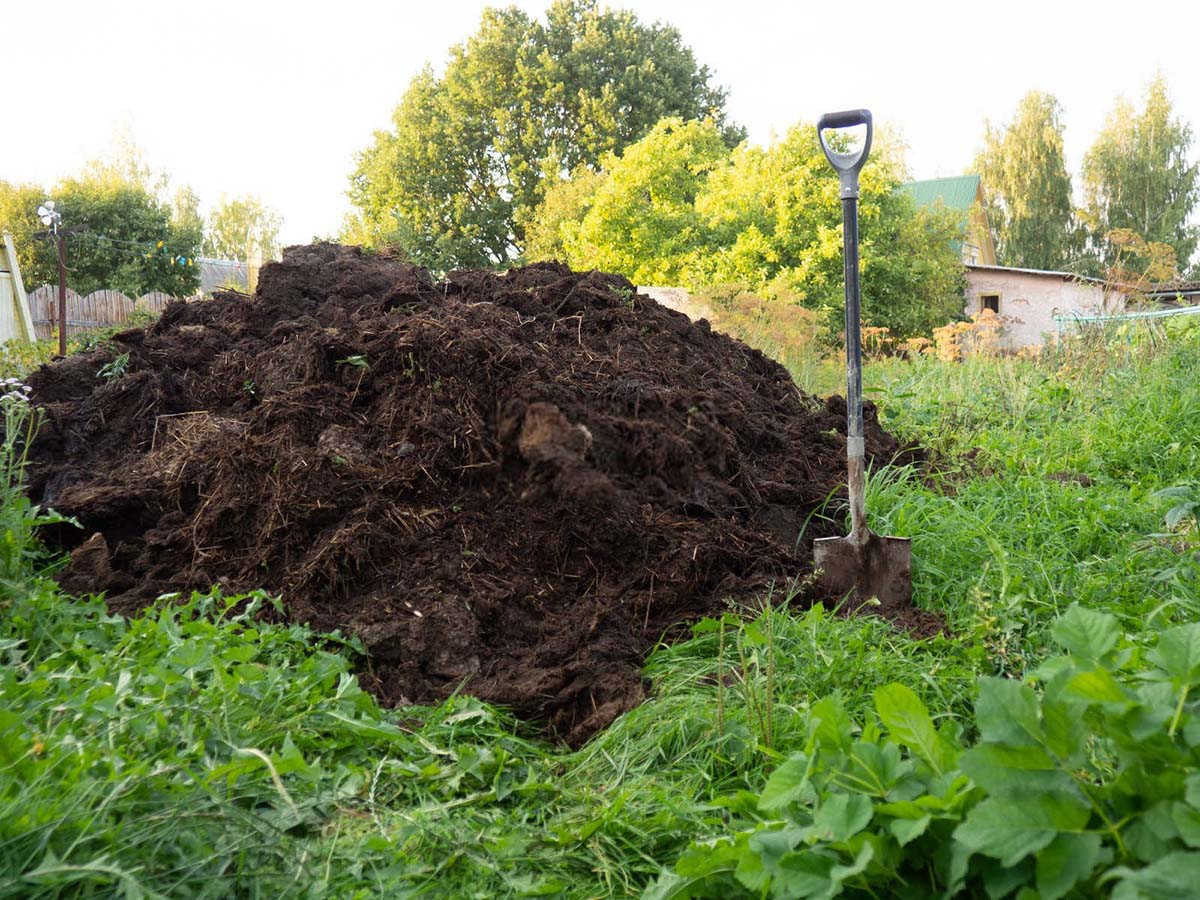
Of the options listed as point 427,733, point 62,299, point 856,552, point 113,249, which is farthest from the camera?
point 113,249

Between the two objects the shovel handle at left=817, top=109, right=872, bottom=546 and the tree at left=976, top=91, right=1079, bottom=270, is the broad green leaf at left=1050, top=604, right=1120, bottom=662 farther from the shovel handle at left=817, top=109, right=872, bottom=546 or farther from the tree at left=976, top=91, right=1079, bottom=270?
the tree at left=976, top=91, right=1079, bottom=270

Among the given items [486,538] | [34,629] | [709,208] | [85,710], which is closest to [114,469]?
[34,629]

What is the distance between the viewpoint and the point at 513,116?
28.9m

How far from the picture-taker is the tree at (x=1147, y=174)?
105ft

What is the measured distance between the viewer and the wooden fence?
A: 20.1 m

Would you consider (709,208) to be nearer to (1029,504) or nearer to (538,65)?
(538,65)

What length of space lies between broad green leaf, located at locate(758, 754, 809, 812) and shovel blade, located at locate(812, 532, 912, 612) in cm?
186

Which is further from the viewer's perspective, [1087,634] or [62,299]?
[62,299]

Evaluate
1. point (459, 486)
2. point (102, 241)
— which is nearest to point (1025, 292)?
point (459, 486)

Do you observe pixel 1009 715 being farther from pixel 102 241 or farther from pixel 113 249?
pixel 113 249

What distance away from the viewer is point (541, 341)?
14.0ft

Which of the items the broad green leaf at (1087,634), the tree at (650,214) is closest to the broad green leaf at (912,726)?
the broad green leaf at (1087,634)

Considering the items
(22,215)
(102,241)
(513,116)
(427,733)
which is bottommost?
(427,733)

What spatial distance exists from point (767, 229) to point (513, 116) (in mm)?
13851
